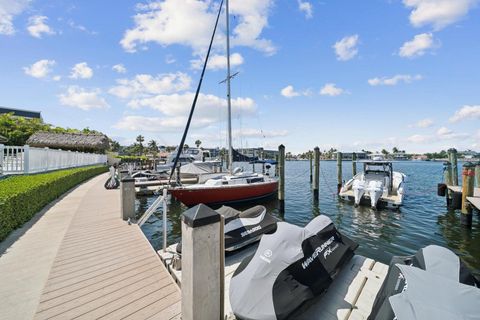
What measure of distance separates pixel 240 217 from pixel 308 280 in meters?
2.74

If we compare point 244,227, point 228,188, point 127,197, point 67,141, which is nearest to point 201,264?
point 244,227

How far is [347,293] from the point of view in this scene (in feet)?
12.6

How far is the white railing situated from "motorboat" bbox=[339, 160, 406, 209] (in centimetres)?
1735

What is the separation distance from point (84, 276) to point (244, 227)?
326cm

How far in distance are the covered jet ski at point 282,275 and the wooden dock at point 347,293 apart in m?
0.21

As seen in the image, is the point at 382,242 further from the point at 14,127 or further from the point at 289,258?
the point at 14,127

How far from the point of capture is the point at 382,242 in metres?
9.03

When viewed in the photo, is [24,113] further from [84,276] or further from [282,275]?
[282,275]

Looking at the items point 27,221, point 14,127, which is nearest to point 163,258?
point 27,221

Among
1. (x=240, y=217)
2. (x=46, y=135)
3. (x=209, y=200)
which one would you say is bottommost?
(x=209, y=200)

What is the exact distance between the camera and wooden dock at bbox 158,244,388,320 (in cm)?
333

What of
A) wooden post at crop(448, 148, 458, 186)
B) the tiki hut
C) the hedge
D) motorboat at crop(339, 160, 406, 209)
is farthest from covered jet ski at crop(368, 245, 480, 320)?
the tiki hut

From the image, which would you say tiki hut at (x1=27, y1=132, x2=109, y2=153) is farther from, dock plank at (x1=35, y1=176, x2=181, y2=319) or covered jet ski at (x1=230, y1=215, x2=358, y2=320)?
covered jet ski at (x1=230, y1=215, x2=358, y2=320)

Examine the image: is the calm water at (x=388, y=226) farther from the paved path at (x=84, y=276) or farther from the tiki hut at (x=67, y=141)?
the tiki hut at (x=67, y=141)
